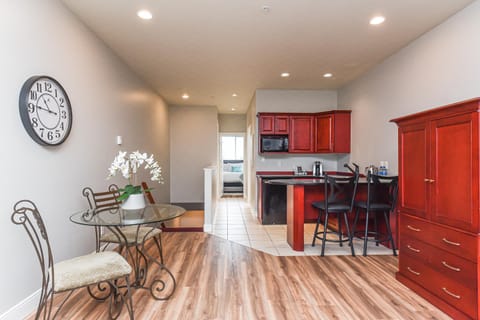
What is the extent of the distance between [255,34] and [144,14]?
1271mm

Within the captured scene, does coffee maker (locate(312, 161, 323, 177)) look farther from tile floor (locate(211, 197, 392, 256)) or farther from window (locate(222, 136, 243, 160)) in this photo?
window (locate(222, 136, 243, 160))

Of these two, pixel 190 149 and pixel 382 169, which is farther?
pixel 190 149

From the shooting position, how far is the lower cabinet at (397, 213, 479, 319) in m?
1.89

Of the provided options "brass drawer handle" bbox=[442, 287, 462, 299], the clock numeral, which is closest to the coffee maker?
"brass drawer handle" bbox=[442, 287, 462, 299]

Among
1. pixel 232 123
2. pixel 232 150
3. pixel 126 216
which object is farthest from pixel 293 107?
pixel 232 150

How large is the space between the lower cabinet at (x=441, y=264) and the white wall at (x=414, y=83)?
1469 mm

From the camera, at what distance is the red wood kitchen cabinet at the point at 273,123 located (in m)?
5.40

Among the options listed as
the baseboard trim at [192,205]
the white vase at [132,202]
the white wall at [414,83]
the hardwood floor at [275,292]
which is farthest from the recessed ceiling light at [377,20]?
the baseboard trim at [192,205]

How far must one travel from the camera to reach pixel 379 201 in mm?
3861

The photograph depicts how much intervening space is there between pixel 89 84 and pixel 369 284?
3.78 m

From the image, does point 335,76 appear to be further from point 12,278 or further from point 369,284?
point 12,278

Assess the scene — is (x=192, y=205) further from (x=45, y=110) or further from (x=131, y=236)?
(x=45, y=110)

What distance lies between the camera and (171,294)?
92.9 inches

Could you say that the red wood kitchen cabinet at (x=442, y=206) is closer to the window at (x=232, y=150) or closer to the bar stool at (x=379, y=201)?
the bar stool at (x=379, y=201)
